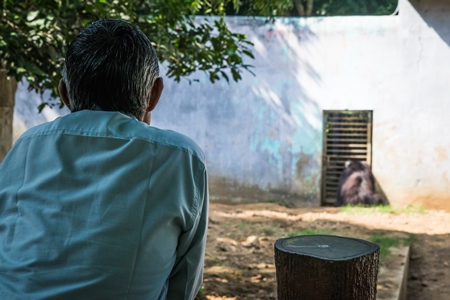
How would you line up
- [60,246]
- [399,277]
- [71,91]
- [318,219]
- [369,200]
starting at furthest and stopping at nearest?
[369,200] → [318,219] → [399,277] → [71,91] → [60,246]

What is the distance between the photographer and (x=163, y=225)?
4.89 ft

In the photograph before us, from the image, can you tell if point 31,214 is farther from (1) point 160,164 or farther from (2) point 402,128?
(2) point 402,128

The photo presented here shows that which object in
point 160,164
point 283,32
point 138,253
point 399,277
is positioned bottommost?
point 399,277

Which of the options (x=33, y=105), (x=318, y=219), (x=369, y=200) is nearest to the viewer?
(x=318, y=219)

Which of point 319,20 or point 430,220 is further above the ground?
point 319,20

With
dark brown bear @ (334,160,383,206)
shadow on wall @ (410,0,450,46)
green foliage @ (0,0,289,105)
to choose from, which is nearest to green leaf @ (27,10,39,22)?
green foliage @ (0,0,289,105)

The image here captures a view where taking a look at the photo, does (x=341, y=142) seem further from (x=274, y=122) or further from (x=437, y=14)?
(x=437, y=14)

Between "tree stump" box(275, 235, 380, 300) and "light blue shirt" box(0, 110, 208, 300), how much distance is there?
831mm

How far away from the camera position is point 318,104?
992cm

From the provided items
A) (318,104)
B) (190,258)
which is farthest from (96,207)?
(318,104)

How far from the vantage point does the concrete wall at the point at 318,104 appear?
9.57 metres

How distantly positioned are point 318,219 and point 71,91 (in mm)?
7219

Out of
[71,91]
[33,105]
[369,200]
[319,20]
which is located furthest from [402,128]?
[71,91]

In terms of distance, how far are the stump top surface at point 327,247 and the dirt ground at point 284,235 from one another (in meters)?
2.57
